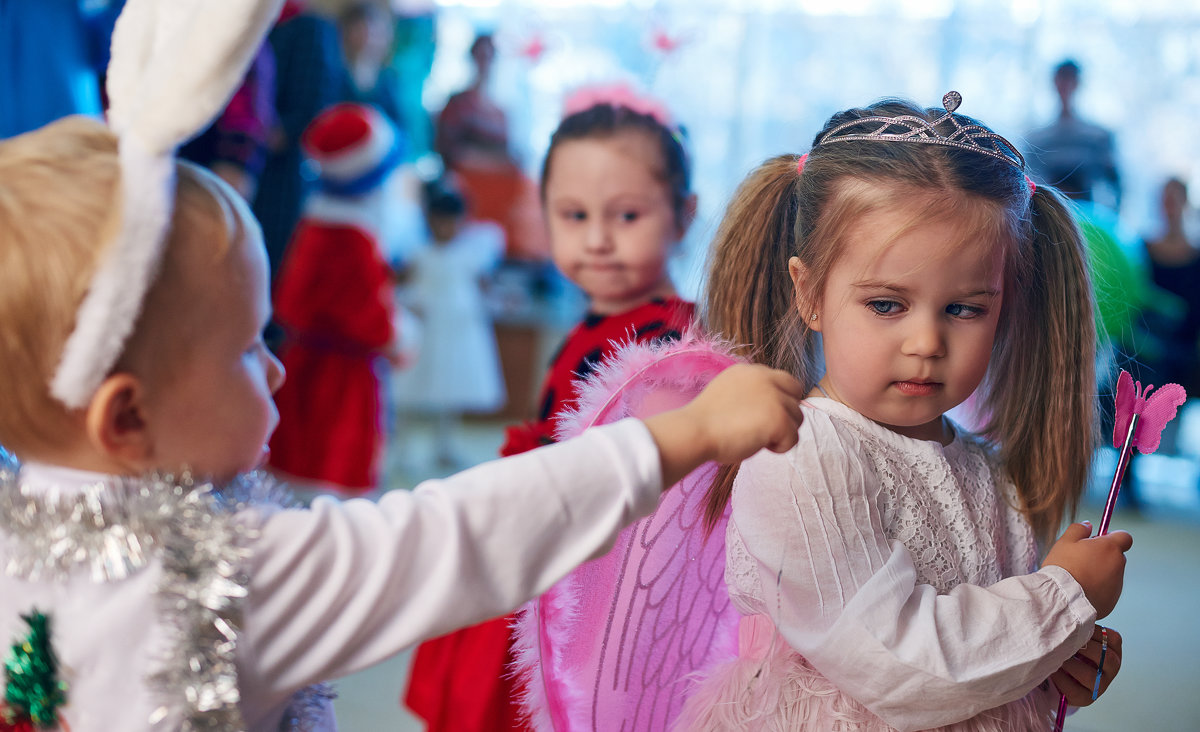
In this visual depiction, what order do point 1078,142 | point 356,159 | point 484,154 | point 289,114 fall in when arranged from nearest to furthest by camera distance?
1. point 356,159
2. point 289,114
3. point 1078,142
4. point 484,154

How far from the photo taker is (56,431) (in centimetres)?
66

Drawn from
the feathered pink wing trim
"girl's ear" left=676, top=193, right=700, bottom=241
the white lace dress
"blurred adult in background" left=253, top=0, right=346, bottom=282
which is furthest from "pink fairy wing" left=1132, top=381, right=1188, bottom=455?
"blurred adult in background" left=253, top=0, right=346, bottom=282

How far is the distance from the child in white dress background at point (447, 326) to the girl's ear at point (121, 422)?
10.9ft

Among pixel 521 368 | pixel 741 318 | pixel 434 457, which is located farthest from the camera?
pixel 521 368

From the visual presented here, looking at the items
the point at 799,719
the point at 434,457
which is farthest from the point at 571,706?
the point at 434,457

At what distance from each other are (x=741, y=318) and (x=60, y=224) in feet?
1.98

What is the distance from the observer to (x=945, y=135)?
89cm

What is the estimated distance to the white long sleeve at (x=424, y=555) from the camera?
63cm

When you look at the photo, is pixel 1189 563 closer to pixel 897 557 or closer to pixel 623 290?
pixel 623 290

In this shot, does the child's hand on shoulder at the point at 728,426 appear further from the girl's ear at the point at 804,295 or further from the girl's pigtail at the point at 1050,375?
the girl's pigtail at the point at 1050,375

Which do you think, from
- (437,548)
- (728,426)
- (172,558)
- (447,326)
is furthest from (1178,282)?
(172,558)

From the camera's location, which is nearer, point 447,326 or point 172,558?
point 172,558

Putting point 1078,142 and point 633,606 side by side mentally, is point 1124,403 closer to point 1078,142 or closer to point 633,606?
point 633,606

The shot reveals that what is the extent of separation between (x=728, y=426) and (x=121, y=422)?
410 mm
